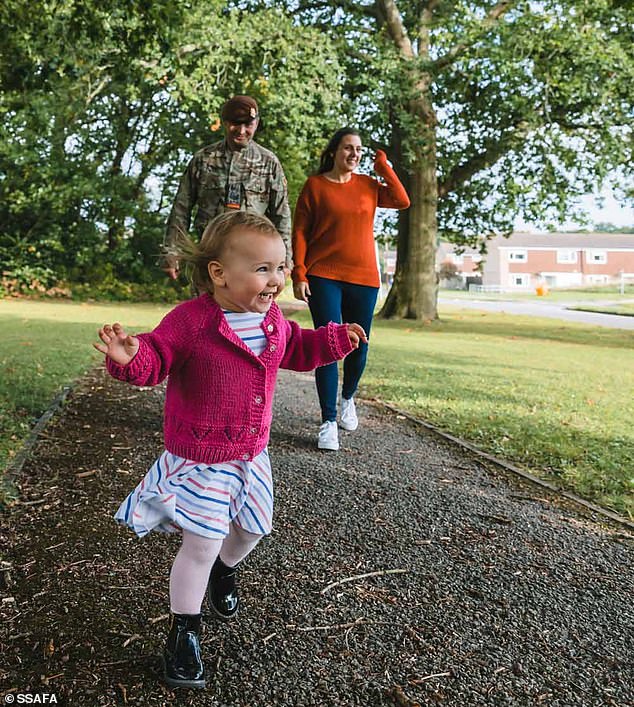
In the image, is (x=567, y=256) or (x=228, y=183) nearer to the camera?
(x=228, y=183)

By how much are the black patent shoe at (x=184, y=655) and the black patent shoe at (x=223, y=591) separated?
0.38 meters

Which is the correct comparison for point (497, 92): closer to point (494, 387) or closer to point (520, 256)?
point (494, 387)

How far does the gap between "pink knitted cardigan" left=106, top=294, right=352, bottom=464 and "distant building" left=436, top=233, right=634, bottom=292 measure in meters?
91.8

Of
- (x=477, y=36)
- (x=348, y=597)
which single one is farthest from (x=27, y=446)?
(x=477, y=36)

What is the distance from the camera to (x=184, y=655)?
2.52 metres

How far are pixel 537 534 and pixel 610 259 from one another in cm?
9637

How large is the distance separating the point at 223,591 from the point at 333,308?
3.05 m

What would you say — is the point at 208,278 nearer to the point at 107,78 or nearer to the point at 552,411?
the point at 552,411

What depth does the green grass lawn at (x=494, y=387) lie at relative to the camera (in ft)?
18.8

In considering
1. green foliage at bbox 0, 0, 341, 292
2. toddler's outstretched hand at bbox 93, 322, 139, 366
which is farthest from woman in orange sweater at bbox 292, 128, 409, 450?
green foliage at bbox 0, 0, 341, 292

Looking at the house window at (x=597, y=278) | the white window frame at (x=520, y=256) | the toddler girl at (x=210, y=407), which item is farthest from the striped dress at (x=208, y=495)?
the house window at (x=597, y=278)

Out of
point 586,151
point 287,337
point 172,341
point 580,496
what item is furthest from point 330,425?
point 586,151

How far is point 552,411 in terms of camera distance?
25.5 feet

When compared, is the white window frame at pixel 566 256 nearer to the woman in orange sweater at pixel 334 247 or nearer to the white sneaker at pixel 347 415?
the white sneaker at pixel 347 415
